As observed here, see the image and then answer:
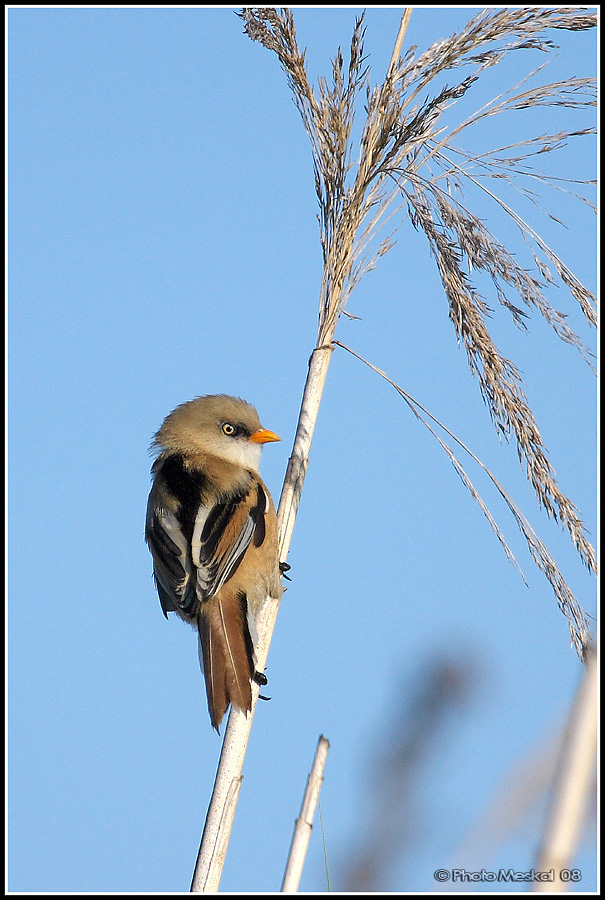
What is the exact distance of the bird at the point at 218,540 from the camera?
10.0ft

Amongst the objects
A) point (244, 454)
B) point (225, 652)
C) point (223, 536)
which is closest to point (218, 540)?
point (223, 536)

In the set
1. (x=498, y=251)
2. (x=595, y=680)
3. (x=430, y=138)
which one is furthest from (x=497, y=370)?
(x=595, y=680)

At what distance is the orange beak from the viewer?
4.29 metres

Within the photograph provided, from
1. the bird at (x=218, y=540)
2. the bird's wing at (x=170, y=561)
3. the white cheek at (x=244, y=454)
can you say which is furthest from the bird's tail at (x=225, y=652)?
the white cheek at (x=244, y=454)

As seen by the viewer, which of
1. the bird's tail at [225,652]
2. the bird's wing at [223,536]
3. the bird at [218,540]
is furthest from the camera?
the bird's wing at [223,536]

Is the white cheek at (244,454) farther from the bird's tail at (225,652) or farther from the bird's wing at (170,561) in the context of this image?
the bird's tail at (225,652)

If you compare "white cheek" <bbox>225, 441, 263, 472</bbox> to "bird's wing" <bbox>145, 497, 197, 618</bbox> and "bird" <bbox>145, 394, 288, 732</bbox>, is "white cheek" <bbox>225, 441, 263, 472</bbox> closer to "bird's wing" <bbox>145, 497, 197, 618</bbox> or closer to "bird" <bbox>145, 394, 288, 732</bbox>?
"bird" <bbox>145, 394, 288, 732</bbox>

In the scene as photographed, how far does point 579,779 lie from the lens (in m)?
0.98

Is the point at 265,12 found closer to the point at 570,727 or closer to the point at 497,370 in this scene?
the point at 497,370

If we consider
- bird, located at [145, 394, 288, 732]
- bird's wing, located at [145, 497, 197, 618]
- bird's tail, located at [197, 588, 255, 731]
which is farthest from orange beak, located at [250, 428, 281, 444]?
bird's tail, located at [197, 588, 255, 731]

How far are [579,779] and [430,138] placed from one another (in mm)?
2369

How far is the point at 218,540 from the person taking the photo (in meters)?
3.51

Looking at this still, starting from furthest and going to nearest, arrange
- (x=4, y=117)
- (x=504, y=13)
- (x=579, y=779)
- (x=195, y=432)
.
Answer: (x=195, y=432), (x=4, y=117), (x=504, y=13), (x=579, y=779)

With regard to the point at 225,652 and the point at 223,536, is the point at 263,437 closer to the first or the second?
the point at 223,536
